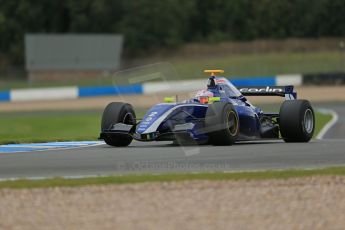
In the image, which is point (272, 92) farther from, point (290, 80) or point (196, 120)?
point (290, 80)

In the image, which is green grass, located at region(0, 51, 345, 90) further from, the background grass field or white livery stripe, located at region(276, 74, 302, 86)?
the background grass field

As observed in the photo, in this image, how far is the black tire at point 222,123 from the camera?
13047 millimetres

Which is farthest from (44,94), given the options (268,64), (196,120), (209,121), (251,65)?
(209,121)

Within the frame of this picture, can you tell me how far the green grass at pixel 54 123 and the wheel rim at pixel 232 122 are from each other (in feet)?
33.8

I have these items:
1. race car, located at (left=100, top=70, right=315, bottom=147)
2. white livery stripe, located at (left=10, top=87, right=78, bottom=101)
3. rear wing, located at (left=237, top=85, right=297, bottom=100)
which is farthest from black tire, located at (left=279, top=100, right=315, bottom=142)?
white livery stripe, located at (left=10, top=87, right=78, bottom=101)

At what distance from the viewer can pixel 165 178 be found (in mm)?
9641

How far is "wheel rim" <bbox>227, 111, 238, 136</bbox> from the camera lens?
529 inches

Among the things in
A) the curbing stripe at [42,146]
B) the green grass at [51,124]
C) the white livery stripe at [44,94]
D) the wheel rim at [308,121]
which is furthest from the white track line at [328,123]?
→ the white livery stripe at [44,94]

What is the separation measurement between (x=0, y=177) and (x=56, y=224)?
281 cm

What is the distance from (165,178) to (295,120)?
5457 millimetres

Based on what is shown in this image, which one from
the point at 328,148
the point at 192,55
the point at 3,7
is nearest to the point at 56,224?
the point at 328,148

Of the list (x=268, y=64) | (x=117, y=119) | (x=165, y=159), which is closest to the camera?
(x=165, y=159)

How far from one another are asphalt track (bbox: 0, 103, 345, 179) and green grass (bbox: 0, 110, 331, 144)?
11.0 metres

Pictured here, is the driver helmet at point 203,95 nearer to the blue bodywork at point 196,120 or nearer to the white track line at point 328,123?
the blue bodywork at point 196,120
